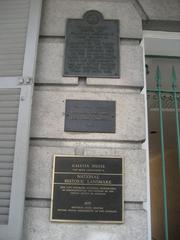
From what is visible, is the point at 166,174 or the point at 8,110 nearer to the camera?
the point at 8,110

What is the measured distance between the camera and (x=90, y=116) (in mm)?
3584

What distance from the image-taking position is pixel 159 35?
13.9 ft

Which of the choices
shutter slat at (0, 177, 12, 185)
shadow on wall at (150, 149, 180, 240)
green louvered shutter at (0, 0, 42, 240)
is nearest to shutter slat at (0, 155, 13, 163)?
green louvered shutter at (0, 0, 42, 240)

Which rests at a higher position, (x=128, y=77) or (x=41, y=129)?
(x=128, y=77)

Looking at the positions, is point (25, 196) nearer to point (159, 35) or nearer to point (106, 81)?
point (106, 81)

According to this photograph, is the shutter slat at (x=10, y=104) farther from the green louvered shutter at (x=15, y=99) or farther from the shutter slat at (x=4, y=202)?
the shutter slat at (x=4, y=202)

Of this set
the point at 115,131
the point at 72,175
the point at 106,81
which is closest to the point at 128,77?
the point at 106,81

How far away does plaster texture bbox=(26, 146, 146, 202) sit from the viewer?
3.36 meters

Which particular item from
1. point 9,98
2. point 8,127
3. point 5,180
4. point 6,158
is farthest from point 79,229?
point 9,98

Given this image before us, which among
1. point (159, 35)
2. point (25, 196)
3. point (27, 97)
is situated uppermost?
point (159, 35)

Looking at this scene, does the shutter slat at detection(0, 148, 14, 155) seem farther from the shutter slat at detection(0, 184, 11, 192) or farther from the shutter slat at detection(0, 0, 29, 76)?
the shutter slat at detection(0, 0, 29, 76)

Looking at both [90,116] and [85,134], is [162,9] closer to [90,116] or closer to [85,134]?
[90,116]

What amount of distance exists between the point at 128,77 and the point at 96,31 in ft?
2.27

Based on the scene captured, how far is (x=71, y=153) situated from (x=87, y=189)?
0.41 m
